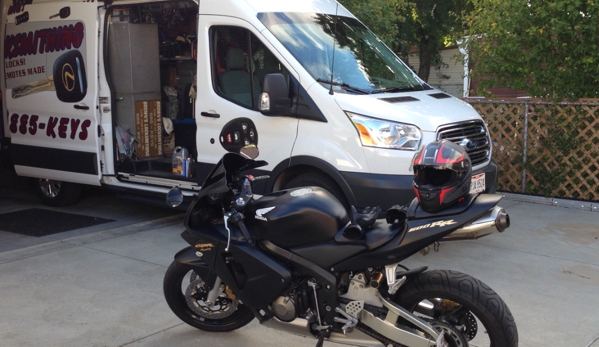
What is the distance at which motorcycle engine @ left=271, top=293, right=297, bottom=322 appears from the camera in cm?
393

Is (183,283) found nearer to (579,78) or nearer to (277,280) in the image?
(277,280)

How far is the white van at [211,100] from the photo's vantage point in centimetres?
608

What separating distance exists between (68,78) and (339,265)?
17.7 feet

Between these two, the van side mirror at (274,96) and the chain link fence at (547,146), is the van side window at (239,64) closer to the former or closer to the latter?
the van side mirror at (274,96)

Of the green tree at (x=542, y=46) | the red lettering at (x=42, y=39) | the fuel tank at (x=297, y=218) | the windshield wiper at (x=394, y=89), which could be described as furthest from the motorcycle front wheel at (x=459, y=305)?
the red lettering at (x=42, y=39)

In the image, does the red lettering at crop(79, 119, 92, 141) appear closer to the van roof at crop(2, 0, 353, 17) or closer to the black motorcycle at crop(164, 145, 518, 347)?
the van roof at crop(2, 0, 353, 17)

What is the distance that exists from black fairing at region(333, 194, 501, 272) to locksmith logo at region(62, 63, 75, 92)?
5.42 metres

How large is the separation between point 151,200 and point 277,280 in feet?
13.1

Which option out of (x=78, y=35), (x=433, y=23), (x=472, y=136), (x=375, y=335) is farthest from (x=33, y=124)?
(x=433, y=23)

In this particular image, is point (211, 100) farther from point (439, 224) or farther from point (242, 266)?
point (439, 224)

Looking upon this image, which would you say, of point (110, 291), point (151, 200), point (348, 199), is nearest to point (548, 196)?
point (348, 199)

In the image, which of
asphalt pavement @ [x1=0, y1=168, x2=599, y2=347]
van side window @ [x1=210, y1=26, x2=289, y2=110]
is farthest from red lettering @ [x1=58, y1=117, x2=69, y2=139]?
van side window @ [x1=210, y1=26, x2=289, y2=110]

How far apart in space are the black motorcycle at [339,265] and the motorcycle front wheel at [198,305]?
249 millimetres

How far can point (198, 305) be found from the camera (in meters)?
4.62
